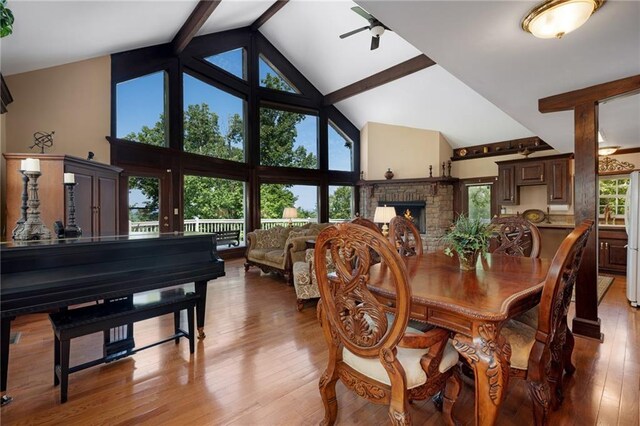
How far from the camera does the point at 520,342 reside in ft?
4.93

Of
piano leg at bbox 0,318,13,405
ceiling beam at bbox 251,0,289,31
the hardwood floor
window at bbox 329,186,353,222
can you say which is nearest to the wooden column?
the hardwood floor

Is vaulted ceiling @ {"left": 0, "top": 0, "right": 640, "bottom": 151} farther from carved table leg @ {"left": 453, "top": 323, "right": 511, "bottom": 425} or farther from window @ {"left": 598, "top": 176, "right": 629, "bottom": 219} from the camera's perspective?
carved table leg @ {"left": 453, "top": 323, "right": 511, "bottom": 425}

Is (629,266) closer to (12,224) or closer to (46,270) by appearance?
(46,270)

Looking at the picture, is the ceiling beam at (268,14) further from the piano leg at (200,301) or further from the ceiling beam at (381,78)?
the piano leg at (200,301)

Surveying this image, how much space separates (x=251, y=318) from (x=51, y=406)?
A: 5.43ft

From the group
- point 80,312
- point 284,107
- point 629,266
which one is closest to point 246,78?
point 284,107

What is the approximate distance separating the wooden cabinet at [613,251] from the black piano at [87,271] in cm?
644

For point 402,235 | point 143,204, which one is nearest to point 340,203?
point 143,204

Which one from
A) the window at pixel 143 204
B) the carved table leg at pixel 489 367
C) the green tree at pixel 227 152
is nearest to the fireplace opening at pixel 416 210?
the green tree at pixel 227 152

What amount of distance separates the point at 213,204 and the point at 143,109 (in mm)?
2283

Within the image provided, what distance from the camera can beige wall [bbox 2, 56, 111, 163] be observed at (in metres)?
3.77

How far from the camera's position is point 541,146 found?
631cm

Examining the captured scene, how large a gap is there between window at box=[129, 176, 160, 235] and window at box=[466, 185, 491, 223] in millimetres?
6814

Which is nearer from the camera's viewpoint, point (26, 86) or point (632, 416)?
point (632, 416)
